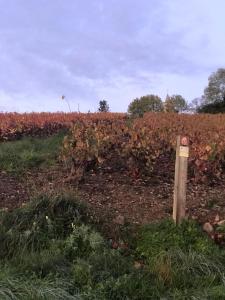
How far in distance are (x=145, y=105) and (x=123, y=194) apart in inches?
560

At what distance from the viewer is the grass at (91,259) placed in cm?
492

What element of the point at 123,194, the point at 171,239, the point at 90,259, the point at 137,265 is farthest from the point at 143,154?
the point at 90,259

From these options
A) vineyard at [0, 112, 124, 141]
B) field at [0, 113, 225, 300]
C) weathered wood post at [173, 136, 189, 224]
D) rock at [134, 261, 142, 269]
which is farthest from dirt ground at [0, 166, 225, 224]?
vineyard at [0, 112, 124, 141]

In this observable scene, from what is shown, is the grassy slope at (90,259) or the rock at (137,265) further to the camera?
the rock at (137,265)

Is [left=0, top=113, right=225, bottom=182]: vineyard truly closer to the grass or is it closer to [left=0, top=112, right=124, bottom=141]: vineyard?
the grass

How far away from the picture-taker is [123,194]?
8.07m

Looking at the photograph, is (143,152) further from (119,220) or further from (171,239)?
(171,239)

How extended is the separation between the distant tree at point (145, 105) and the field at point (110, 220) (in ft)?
32.0

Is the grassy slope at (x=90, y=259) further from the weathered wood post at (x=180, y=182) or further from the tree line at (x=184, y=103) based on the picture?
the tree line at (x=184, y=103)

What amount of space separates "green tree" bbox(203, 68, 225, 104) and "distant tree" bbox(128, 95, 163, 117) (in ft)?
53.0

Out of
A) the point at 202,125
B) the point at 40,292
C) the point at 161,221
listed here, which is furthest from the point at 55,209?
the point at 202,125

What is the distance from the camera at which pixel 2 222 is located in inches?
257

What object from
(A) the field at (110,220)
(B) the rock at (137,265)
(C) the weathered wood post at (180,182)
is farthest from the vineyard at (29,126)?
(B) the rock at (137,265)

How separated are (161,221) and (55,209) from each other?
1.28 metres
